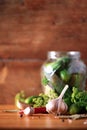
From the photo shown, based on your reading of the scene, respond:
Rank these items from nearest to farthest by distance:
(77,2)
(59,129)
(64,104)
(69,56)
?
(59,129) → (64,104) → (69,56) → (77,2)

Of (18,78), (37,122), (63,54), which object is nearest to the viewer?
(37,122)

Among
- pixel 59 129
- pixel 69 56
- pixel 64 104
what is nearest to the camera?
pixel 59 129

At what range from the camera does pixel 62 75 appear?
127 cm

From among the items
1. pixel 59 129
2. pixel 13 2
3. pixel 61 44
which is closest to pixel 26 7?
pixel 13 2

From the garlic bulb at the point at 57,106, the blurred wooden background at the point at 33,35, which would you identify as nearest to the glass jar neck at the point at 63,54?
the blurred wooden background at the point at 33,35

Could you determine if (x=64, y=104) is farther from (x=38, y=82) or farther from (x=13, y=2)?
(x=13, y=2)

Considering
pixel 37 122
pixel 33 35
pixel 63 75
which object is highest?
pixel 33 35

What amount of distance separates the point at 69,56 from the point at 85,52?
169mm

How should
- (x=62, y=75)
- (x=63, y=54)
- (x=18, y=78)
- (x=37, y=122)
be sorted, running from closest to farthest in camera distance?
1. (x=37, y=122)
2. (x=62, y=75)
3. (x=63, y=54)
4. (x=18, y=78)

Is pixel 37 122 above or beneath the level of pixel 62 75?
beneath

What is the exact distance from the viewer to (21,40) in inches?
59.9

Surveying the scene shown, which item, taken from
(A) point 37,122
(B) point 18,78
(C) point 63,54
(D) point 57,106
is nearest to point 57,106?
(D) point 57,106

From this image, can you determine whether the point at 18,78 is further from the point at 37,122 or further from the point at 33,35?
the point at 37,122

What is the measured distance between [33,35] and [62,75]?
31 centimetres
